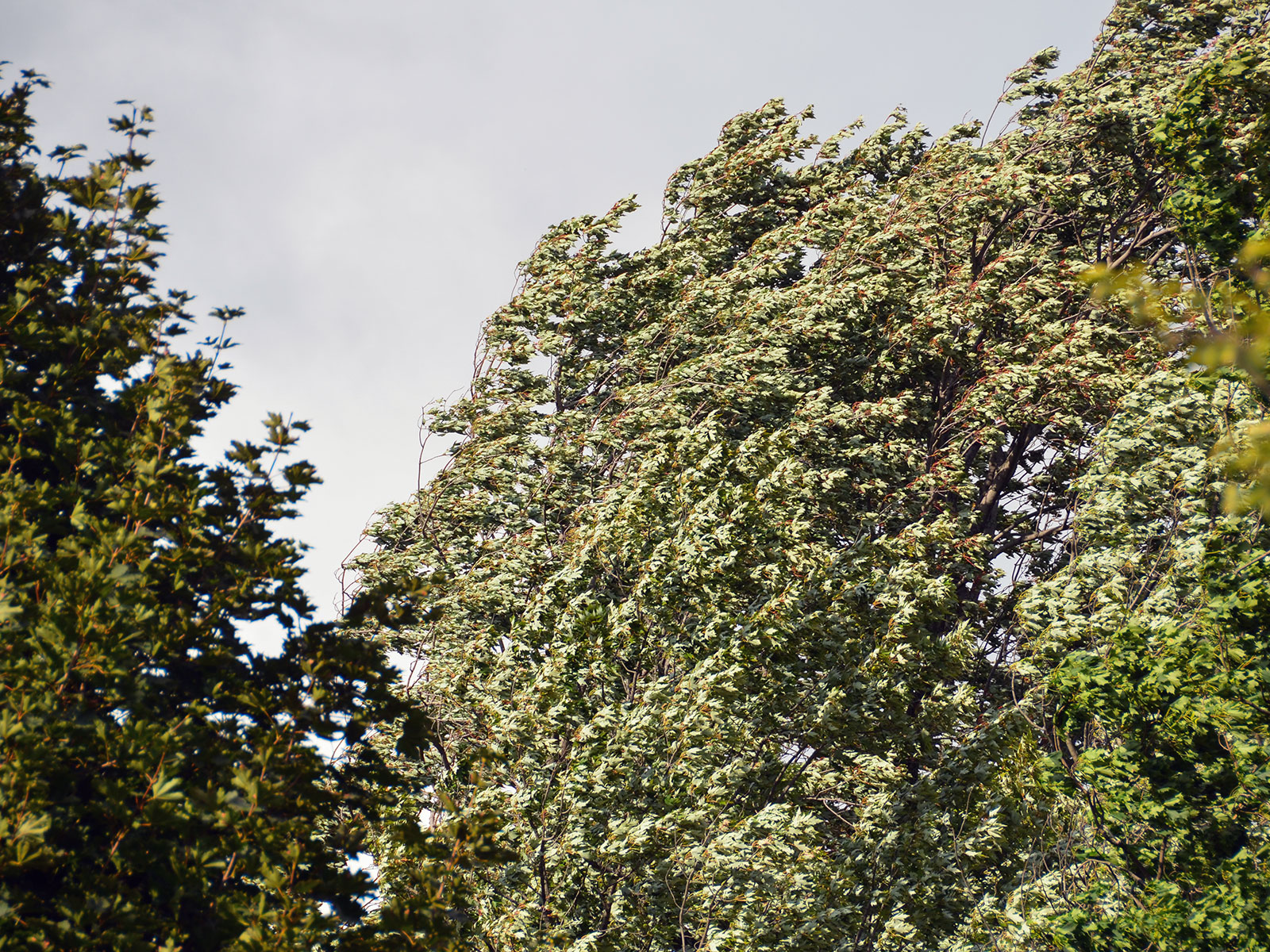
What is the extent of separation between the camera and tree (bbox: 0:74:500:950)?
3.65 m

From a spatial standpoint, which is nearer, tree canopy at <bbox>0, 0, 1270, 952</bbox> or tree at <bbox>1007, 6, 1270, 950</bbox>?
tree canopy at <bbox>0, 0, 1270, 952</bbox>

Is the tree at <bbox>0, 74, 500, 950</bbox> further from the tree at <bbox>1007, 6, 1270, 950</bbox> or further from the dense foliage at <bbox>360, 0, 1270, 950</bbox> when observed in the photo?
the tree at <bbox>1007, 6, 1270, 950</bbox>

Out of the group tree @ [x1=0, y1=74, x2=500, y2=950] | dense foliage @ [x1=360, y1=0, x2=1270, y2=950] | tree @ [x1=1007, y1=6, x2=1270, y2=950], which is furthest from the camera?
dense foliage @ [x1=360, y1=0, x2=1270, y2=950]

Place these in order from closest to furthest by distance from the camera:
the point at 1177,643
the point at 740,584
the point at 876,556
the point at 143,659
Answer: the point at 143,659
the point at 1177,643
the point at 740,584
the point at 876,556

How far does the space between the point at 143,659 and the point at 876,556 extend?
8741mm

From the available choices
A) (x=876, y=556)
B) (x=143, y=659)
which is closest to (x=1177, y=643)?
(x=876, y=556)

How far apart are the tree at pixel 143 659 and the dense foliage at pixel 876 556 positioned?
3.63ft

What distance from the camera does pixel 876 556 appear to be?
1142 centimetres

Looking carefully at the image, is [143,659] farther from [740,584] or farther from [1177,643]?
Answer: [1177,643]

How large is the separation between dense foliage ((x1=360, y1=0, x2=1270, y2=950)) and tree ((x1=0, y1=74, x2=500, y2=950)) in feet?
3.63

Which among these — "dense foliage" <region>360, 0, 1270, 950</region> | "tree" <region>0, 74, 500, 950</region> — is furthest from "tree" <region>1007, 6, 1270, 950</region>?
"tree" <region>0, 74, 500, 950</region>

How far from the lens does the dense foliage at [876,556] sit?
8.60m

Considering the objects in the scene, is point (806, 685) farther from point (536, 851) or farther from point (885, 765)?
point (536, 851)

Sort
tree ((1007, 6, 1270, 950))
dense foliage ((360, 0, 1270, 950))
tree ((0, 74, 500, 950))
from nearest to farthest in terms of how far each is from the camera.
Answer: tree ((0, 74, 500, 950)) < tree ((1007, 6, 1270, 950)) < dense foliage ((360, 0, 1270, 950))
